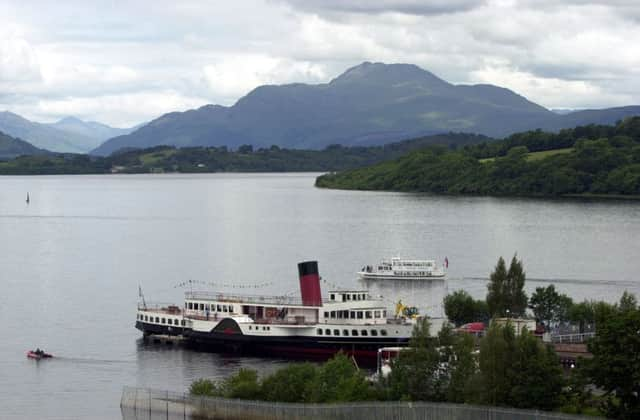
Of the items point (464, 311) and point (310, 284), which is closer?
point (464, 311)

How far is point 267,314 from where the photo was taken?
60.6 metres

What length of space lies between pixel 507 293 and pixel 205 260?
46.5 metres

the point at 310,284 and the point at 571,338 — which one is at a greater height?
the point at 310,284

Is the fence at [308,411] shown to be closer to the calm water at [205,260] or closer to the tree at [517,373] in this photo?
the tree at [517,373]

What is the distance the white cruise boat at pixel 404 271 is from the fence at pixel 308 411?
49.6 metres

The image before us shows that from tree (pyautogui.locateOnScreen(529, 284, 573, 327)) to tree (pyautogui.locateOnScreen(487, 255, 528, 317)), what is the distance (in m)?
0.86

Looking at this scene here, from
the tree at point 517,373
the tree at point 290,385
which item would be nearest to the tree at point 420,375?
the tree at point 517,373

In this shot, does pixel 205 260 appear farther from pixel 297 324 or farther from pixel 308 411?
pixel 308 411

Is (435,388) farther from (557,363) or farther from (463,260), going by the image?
(463,260)

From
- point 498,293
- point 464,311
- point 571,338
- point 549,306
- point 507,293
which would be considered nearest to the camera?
point 571,338

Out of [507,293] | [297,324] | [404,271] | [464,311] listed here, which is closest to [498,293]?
[507,293]

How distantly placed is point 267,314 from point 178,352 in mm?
4844

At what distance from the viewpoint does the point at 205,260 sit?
101188mm

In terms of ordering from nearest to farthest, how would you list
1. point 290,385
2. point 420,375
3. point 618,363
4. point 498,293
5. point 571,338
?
point 618,363 < point 420,375 < point 290,385 < point 571,338 < point 498,293
